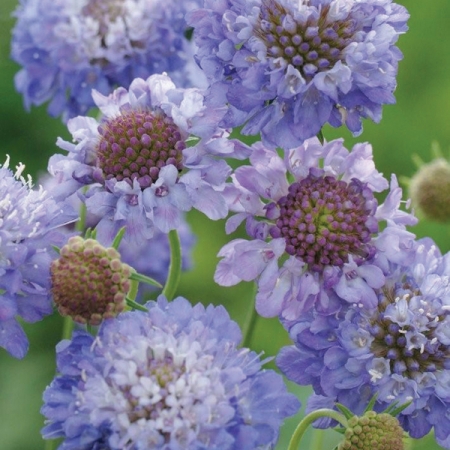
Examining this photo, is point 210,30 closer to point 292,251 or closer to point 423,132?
point 292,251

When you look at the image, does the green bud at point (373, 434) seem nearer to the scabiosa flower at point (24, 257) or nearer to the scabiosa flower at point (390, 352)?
the scabiosa flower at point (390, 352)

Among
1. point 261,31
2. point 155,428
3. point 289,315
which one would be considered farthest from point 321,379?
point 261,31

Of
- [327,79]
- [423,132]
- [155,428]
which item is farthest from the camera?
[423,132]

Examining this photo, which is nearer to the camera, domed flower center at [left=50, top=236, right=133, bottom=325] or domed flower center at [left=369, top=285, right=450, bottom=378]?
domed flower center at [left=50, top=236, right=133, bottom=325]

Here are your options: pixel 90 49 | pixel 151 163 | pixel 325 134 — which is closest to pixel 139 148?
pixel 151 163

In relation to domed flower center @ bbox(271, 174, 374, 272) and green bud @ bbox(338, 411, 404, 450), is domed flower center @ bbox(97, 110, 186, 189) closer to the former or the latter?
domed flower center @ bbox(271, 174, 374, 272)

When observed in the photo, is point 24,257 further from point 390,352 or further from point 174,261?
point 390,352

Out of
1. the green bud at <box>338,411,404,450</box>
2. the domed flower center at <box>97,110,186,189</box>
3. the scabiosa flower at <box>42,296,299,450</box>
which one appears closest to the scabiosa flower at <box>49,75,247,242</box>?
the domed flower center at <box>97,110,186,189</box>
